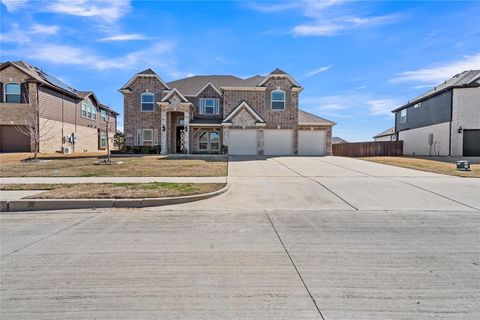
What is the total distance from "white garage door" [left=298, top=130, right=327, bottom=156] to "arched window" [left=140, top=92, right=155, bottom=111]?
14.7 m

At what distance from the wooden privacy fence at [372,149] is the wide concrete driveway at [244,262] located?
26.4m

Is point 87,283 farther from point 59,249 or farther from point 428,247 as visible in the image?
point 428,247

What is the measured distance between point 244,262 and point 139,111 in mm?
25564

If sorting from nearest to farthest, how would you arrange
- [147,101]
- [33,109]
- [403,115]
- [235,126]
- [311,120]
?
[33,109] → [235,126] → [147,101] → [311,120] → [403,115]

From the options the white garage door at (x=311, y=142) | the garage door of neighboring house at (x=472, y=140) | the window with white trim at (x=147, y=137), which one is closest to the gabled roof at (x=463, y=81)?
the garage door of neighboring house at (x=472, y=140)

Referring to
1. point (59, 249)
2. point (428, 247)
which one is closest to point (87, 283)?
point (59, 249)

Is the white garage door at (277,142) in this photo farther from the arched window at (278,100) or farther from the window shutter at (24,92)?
the window shutter at (24,92)

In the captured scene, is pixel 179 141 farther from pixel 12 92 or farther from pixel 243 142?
pixel 12 92

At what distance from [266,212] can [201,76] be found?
90.3 ft

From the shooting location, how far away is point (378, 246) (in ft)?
15.5

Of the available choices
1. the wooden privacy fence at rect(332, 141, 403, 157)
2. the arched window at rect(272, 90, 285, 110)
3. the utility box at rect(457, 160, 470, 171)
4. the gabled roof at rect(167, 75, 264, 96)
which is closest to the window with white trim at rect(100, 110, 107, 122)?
the gabled roof at rect(167, 75, 264, 96)

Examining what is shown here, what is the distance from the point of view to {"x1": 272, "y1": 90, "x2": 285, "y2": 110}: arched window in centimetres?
2653

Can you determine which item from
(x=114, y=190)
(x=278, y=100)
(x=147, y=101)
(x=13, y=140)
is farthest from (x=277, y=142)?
(x=13, y=140)

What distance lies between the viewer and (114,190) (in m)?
8.80
